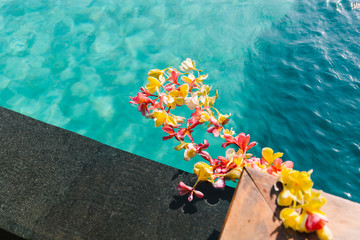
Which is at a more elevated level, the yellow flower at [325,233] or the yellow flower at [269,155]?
the yellow flower at [325,233]

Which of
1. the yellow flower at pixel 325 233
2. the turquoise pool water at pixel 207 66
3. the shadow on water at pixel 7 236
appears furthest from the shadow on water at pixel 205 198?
the turquoise pool water at pixel 207 66

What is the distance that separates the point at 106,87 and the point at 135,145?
843 mm

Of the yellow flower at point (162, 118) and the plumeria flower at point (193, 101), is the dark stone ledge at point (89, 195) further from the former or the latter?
the plumeria flower at point (193, 101)

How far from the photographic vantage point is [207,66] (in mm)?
3494

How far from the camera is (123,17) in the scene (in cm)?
397

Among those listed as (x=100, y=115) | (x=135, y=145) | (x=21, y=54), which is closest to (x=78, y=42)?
(x=21, y=54)

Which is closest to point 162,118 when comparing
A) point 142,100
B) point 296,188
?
point 142,100

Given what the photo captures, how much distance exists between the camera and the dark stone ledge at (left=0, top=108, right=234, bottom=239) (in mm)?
1420

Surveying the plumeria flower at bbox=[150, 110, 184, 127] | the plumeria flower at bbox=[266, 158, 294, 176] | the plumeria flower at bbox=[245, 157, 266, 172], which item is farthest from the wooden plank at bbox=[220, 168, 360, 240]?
the plumeria flower at bbox=[150, 110, 184, 127]

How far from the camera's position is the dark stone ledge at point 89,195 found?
4.66ft

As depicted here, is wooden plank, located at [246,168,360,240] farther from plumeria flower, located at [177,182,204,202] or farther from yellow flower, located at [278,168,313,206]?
plumeria flower, located at [177,182,204,202]

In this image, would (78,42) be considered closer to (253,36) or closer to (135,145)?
(135,145)

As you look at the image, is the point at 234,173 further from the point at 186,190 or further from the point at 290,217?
the point at 290,217

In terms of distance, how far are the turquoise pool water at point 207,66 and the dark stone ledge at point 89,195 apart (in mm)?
1110
